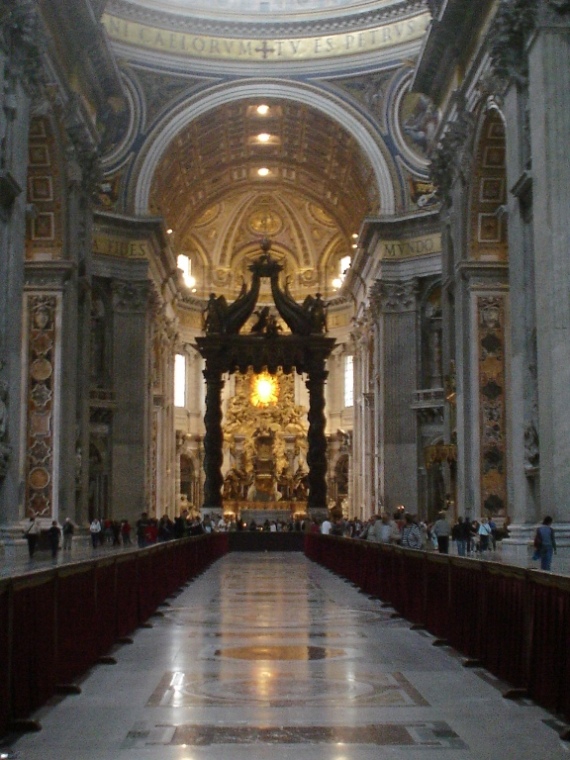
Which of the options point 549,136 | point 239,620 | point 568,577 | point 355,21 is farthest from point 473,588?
point 355,21

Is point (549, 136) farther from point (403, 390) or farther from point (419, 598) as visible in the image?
point (403, 390)

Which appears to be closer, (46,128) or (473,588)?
(473,588)

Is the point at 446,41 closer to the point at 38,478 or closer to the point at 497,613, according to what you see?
the point at 38,478

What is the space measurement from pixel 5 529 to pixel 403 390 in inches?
910

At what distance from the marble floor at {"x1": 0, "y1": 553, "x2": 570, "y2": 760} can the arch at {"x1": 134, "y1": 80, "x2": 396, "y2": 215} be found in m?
28.6

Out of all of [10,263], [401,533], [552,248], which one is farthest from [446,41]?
[10,263]

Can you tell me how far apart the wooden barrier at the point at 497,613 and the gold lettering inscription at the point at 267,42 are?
90.1 feet

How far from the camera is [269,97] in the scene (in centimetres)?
3941

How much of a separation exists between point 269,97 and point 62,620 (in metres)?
33.9

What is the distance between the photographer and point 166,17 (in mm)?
37875

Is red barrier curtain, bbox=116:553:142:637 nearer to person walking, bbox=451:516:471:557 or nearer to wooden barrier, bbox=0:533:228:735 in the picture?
wooden barrier, bbox=0:533:228:735

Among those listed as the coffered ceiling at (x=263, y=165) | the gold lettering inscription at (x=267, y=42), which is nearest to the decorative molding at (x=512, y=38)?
the gold lettering inscription at (x=267, y=42)

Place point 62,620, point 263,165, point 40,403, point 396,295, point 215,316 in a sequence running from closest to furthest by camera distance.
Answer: point 62,620, point 40,403, point 215,316, point 396,295, point 263,165

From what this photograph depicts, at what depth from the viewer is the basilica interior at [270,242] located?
1639 cm
